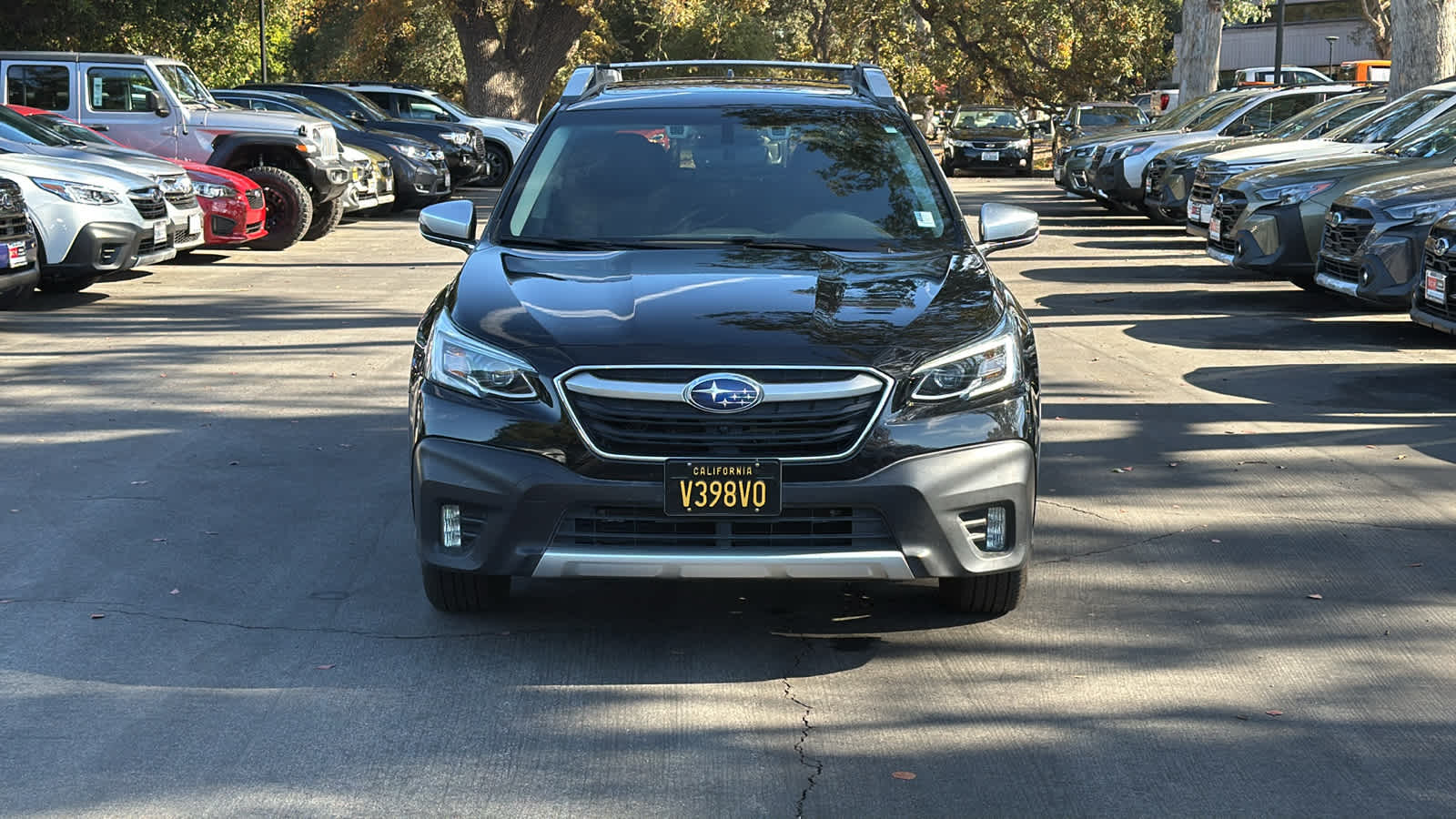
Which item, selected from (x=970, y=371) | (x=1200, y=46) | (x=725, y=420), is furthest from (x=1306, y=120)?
(x=725, y=420)

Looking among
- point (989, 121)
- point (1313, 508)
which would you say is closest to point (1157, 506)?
point (1313, 508)

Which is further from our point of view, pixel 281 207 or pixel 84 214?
pixel 281 207

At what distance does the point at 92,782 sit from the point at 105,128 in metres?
16.3

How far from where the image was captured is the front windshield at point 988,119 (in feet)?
119

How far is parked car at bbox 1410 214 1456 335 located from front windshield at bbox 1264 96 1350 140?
10.3 m

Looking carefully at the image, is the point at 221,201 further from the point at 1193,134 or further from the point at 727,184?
the point at 1193,134

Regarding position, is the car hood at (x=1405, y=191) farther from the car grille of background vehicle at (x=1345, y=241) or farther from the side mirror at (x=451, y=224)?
the side mirror at (x=451, y=224)

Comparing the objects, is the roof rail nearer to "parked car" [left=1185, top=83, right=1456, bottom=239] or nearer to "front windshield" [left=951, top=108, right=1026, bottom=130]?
"parked car" [left=1185, top=83, right=1456, bottom=239]

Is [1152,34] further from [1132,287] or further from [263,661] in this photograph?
[263,661]

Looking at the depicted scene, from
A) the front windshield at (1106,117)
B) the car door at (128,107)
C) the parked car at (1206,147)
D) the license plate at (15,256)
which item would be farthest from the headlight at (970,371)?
the front windshield at (1106,117)

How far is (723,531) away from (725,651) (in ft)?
1.83

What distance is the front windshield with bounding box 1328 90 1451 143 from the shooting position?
656 inches

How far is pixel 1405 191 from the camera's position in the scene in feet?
39.8

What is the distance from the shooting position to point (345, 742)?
445cm
